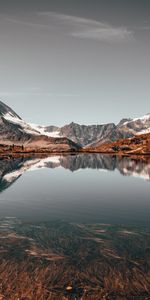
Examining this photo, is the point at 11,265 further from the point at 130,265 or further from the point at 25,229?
the point at 25,229

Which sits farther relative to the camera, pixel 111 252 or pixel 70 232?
pixel 70 232

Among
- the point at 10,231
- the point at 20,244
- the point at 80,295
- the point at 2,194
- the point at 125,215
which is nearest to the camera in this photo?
the point at 80,295

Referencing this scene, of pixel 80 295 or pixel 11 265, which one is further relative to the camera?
pixel 11 265

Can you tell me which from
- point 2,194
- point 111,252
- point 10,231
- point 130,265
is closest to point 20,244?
point 10,231

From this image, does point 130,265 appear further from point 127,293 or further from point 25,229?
point 25,229

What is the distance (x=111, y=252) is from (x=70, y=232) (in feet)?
31.8

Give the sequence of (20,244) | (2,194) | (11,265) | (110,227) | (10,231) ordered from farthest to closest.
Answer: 1. (2,194)
2. (110,227)
3. (10,231)
4. (20,244)
5. (11,265)

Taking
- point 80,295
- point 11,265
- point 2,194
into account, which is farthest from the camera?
point 2,194

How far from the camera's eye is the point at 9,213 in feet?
184

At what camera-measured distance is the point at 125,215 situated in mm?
55719

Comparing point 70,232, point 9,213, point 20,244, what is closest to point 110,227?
point 70,232

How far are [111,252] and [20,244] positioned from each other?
10746 millimetres

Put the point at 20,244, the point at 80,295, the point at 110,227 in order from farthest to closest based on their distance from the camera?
the point at 110,227 < the point at 20,244 < the point at 80,295

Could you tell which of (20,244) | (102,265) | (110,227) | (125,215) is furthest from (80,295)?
(125,215)
